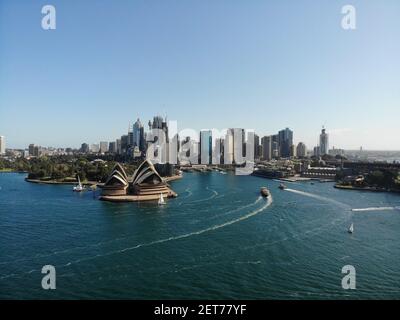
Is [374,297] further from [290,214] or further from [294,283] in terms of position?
[290,214]

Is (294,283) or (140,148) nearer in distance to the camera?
(294,283)

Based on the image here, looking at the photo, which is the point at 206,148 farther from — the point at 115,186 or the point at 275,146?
the point at 115,186

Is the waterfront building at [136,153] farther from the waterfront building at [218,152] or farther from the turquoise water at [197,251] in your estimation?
the turquoise water at [197,251]

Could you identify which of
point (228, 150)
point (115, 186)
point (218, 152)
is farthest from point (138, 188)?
point (218, 152)

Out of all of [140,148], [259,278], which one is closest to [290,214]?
[259,278]

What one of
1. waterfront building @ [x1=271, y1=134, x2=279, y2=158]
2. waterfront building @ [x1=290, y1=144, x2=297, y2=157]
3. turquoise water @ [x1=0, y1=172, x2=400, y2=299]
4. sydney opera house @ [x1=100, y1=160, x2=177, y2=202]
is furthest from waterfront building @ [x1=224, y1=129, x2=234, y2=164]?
turquoise water @ [x1=0, y1=172, x2=400, y2=299]

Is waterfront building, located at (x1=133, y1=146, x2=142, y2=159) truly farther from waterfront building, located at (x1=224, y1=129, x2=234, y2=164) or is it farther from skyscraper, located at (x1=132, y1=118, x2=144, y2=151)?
waterfront building, located at (x1=224, y1=129, x2=234, y2=164)
